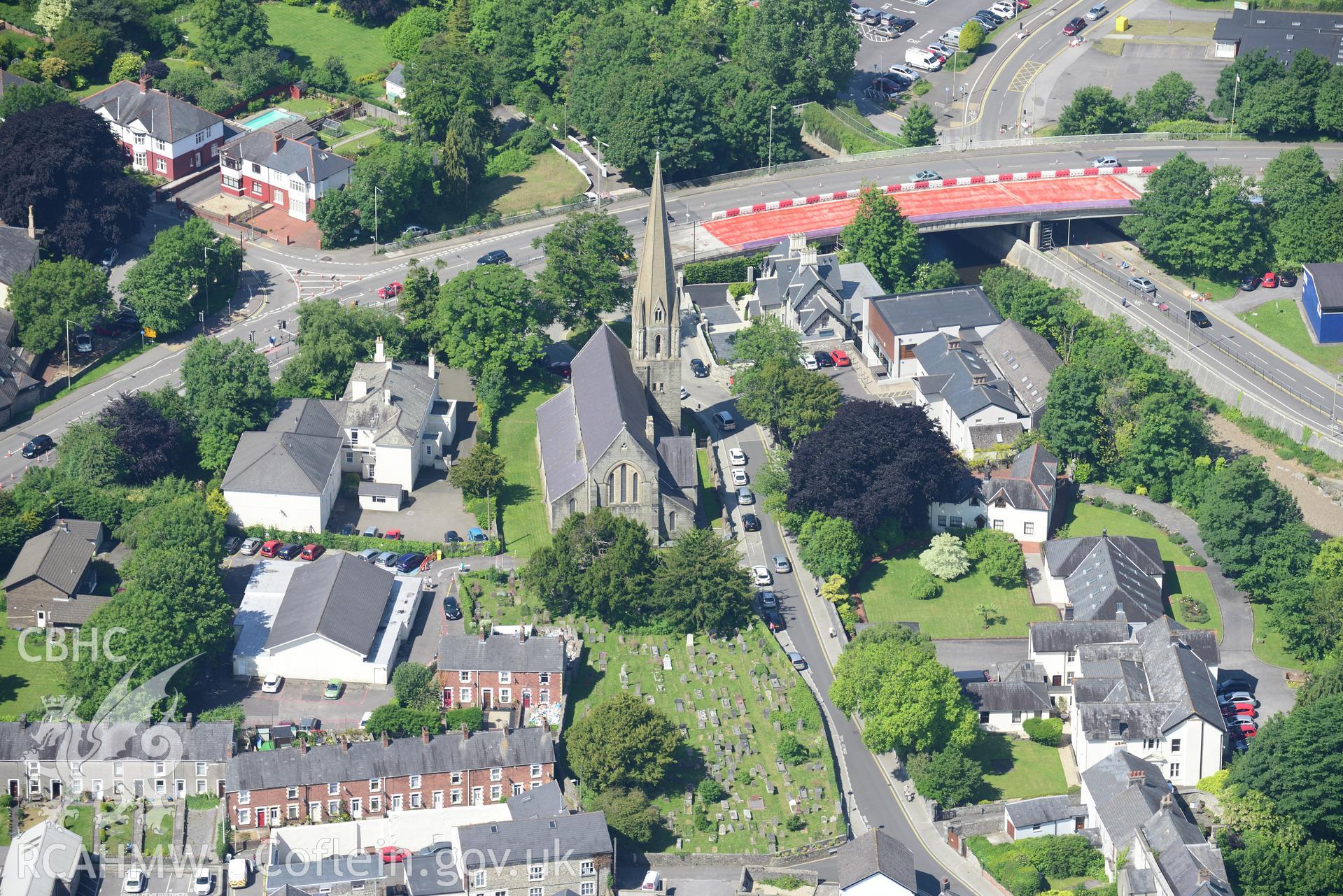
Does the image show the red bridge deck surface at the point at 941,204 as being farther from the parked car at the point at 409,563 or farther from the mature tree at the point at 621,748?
the mature tree at the point at 621,748

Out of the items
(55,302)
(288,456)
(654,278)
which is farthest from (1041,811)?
(55,302)

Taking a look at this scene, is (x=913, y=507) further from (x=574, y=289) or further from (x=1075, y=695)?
(x=574, y=289)

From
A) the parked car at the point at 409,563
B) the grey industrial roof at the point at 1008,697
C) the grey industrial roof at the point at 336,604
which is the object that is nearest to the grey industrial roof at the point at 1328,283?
the grey industrial roof at the point at 1008,697

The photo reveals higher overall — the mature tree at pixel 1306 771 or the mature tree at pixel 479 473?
the mature tree at pixel 479 473

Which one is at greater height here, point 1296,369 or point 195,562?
point 195,562

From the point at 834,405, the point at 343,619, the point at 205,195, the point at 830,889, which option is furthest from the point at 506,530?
the point at 205,195
